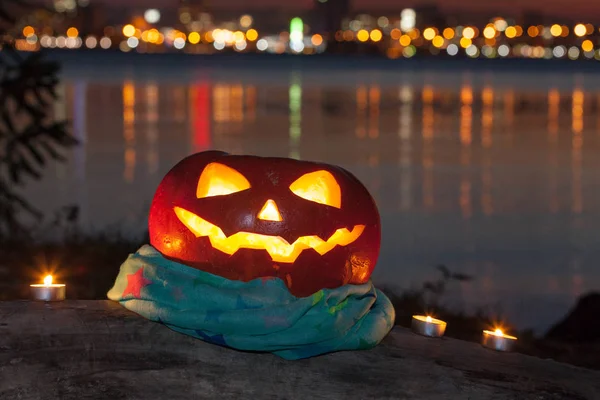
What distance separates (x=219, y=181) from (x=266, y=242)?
1.29ft

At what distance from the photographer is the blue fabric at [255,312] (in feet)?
16.4

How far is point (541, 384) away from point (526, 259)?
30.8ft

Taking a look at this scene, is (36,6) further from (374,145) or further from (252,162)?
(374,145)

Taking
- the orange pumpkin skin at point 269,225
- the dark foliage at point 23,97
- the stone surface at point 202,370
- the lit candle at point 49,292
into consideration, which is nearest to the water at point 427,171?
the dark foliage at point 23,97

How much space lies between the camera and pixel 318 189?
5355mm

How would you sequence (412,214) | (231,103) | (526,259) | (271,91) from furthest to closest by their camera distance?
(271,91) → (231,103) → (412,214) → (526,259)

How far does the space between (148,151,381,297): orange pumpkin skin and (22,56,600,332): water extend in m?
5.80

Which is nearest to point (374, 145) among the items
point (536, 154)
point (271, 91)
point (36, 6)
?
point (536, 154)

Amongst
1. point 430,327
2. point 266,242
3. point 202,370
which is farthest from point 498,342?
point 202,370

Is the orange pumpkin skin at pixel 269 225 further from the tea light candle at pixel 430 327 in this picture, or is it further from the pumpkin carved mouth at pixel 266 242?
the tea light candle at pixel 430 327

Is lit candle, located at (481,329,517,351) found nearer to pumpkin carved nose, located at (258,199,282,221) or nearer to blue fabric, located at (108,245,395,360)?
blue fabric, located at (108,245,395,360)

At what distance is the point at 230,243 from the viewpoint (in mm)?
5230

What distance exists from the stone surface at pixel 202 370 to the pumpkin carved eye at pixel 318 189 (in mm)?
727

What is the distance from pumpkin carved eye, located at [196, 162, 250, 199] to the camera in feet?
Result: 17.4
